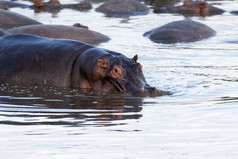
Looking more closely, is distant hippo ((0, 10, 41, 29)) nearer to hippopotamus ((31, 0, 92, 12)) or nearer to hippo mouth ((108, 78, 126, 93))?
hippopotamus ((31, 0, 92, 12))

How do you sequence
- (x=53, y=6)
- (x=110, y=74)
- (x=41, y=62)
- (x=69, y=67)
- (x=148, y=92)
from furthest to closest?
(x=53, y=6), (x=41, y=62), (x=69, y=67), (x=110, y=74), (x=148, y=92)

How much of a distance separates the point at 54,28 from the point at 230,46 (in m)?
3.58

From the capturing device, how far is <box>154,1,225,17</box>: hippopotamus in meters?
20.0

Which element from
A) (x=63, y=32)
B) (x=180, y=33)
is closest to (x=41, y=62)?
(x=63, y=32)

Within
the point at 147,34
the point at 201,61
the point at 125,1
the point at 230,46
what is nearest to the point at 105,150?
the point at 201,61

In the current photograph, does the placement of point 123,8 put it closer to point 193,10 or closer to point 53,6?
point 193,10

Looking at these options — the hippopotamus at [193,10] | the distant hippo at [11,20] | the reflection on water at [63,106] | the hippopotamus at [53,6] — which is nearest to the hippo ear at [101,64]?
the reflection on water at [63,106]

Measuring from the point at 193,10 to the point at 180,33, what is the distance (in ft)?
21.2

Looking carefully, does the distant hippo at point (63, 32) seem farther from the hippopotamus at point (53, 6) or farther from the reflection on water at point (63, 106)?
the hippopotamus at point (53, 6)

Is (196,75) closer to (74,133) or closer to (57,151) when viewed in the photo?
(74,133)

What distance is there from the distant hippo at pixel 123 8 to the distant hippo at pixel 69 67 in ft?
37.3

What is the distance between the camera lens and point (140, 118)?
664cm

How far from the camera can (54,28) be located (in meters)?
13.4

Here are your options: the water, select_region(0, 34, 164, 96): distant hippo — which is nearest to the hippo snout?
select_region(0, 34, 164, 96): distant hippo
